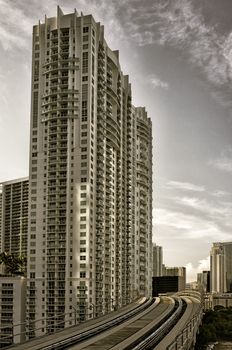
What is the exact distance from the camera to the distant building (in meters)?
152

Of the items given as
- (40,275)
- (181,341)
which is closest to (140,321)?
(181,341)

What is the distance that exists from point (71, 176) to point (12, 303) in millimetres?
40767

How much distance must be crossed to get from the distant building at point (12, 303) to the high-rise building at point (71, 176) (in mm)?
2645

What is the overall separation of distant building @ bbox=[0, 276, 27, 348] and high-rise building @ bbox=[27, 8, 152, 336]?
2645 millimetres

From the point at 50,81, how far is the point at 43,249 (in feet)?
171

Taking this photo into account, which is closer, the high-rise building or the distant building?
the distant building

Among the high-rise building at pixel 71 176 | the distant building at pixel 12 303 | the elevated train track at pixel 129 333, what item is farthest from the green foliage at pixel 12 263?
the elevated train track at pixel 129 333

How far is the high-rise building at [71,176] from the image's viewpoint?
506 feet

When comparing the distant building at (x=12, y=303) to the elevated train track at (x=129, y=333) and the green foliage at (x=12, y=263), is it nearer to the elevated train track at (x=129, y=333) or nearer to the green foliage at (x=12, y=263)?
the elevated train track at (x=129, y=333)

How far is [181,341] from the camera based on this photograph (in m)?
91.3

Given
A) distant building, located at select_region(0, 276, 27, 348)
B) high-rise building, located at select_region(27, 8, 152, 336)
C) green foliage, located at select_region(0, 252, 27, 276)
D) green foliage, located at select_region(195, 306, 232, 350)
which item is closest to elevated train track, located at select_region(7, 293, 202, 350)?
green foliage, located at select_region(195, 306, 232, 350)

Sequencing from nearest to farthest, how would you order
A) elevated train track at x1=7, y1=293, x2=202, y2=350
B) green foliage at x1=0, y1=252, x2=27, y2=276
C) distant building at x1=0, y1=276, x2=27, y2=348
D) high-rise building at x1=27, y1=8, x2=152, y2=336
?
elevated train track at x1=7, y1=293, x2=202, y2=350 < distant building at x1=0, y1=276, x2=27, y2=348 < high-rise building at x1=27, y1=8, x2=152, y2=336 < green foliage at x1=0, y1=252, x2=27, y2=276

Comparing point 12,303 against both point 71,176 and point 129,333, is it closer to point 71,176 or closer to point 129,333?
point 71,176

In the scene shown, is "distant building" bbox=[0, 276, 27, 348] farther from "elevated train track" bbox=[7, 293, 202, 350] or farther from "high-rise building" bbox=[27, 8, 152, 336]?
"elevated train track" bbox=[7, 293, 202, 350]
